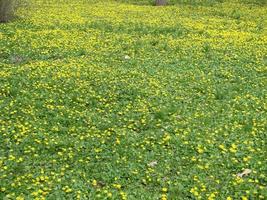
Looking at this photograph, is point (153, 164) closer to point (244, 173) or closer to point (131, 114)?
point (244, 173)

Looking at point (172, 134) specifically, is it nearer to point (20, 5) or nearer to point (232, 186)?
point (232, 186)

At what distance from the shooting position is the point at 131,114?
9.41 m

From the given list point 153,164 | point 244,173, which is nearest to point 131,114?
point 153,164

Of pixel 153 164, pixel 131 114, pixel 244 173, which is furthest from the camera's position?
pixel 131 114

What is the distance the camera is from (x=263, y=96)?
1057 cm

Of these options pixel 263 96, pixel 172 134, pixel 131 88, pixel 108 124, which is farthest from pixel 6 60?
pixel 263 96

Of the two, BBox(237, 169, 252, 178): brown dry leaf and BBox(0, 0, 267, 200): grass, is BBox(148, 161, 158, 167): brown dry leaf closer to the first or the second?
BBox(0, 0, 267, 200): grass

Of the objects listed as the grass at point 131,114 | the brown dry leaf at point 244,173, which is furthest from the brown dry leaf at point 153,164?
the brown dry leaf at point 244,173

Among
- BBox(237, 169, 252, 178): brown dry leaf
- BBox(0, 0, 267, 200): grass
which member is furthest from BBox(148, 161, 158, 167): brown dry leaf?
BBox(237, 169, 252, 178): brown dry leaf

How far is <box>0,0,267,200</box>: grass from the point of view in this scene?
22.8 feet

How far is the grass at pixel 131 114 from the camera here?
22.8 feet

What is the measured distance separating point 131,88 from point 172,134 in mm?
2597

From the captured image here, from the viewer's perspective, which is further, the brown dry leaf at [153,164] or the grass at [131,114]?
the brown dry leaf at [153,164]

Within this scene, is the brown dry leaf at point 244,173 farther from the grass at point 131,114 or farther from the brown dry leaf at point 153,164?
the brown dry leaf at point 153,164
